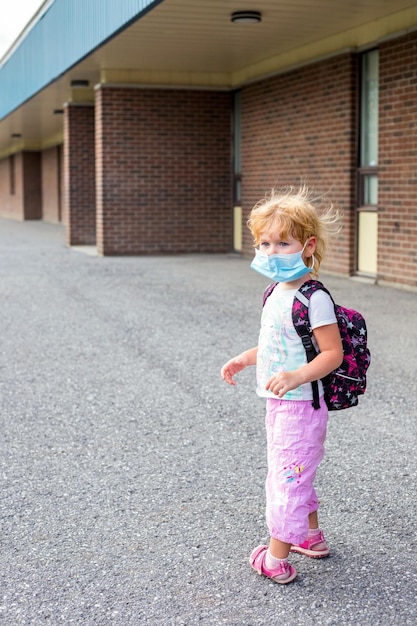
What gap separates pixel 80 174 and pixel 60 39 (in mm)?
4263

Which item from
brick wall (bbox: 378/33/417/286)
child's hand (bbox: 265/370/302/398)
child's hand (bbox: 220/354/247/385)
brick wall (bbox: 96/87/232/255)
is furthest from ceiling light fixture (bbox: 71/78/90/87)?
child's hand (bbox: 265/370/302/398)

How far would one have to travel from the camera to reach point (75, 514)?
13.8ft

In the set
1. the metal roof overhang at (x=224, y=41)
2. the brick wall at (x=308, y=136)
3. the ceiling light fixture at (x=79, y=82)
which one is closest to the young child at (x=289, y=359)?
the metal roof overhang at (x=224, y=41)

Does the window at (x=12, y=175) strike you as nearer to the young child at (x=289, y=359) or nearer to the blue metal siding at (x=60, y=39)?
the blue metal siding at (x=60, y=39)

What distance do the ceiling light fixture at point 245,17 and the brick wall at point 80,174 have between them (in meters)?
9.19

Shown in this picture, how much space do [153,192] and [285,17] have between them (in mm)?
6371

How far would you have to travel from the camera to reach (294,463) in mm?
3498

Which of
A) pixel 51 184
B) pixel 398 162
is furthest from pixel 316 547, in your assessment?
pixel 51 184

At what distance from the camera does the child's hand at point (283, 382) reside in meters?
3.28

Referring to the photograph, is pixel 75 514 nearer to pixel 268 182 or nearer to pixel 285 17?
pixel 285 17

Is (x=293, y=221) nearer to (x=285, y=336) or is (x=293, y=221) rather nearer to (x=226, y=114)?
(x=285, y=336)

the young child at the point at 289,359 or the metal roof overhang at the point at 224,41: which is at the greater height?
the metal roof overhang at the point at 224,41

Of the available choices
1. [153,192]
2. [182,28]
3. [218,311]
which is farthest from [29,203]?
[218,311]

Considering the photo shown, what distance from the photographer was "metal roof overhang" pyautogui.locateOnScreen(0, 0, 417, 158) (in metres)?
11.9
